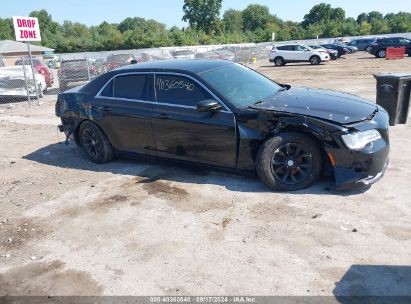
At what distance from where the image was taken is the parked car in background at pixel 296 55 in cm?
2769

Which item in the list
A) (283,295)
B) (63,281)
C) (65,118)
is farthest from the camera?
(65,118)

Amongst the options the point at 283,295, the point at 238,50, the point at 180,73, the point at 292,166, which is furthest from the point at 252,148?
the point at 238,50

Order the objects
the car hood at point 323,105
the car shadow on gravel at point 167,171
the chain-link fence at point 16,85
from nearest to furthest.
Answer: the car hood at point 323,105 < the car shadow on gravel at point 167,171 < the chain-link fence at point 16,85

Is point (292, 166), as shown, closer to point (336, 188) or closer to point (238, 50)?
point (336, 188)

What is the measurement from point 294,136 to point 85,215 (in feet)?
8.81

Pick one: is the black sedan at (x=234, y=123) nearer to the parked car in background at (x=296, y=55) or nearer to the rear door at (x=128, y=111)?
the rear door at (x=128, y=111)

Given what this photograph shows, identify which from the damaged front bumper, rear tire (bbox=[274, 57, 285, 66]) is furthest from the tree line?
the damaged front bumper

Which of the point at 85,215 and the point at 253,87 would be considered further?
the point at 253,87

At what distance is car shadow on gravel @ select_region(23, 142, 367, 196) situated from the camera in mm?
4902

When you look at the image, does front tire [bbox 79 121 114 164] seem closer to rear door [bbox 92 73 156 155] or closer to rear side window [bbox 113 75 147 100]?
rear door [bbox 92 73 156 155]

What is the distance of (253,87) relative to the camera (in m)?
5.48

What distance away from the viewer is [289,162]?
4.65 metres

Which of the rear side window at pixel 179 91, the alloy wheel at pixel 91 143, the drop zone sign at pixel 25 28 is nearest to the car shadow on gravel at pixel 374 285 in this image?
the rear side window at pixel 179 91

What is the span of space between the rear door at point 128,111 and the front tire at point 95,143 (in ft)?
0.48
